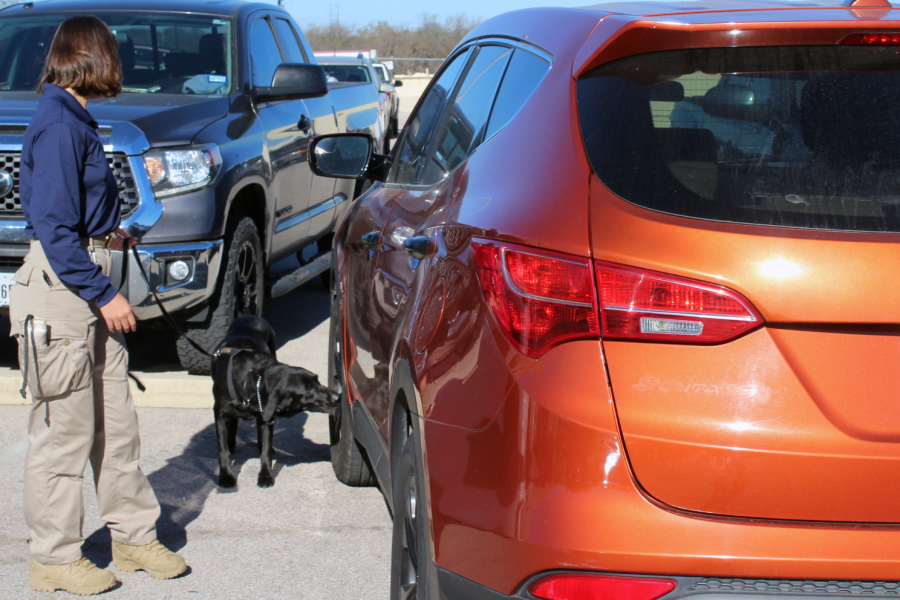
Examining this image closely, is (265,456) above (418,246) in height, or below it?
below

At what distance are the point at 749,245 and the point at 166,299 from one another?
4.10m

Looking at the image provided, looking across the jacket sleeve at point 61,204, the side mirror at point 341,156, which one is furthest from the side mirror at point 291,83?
the jacket sleeve at point 61,204

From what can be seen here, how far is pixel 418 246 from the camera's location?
7.67ft

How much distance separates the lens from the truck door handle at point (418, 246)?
2.31m

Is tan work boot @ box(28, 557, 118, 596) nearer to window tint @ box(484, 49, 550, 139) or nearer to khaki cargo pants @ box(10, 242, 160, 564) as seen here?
khaki cargo pants @ box(10, 242, 160, 564)

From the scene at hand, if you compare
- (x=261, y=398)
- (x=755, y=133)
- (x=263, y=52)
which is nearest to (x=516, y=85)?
(x=755, y=133)

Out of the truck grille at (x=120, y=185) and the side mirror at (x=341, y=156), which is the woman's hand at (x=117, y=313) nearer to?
the side mirror at (x=341, y=156)

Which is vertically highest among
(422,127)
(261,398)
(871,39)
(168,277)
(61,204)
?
(871,39)

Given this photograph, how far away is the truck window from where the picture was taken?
20.0 ft

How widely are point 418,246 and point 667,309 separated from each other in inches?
33.6

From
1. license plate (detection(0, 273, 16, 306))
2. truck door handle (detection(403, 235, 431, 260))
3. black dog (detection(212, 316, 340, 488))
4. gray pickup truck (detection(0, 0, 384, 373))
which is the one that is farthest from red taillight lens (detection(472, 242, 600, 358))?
license plate (detection(0, 273, 16, 306))

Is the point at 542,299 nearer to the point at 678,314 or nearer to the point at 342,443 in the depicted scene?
the point at 678,314

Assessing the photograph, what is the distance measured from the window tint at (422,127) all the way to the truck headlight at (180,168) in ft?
6.10

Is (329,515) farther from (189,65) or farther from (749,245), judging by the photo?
(189,65)
